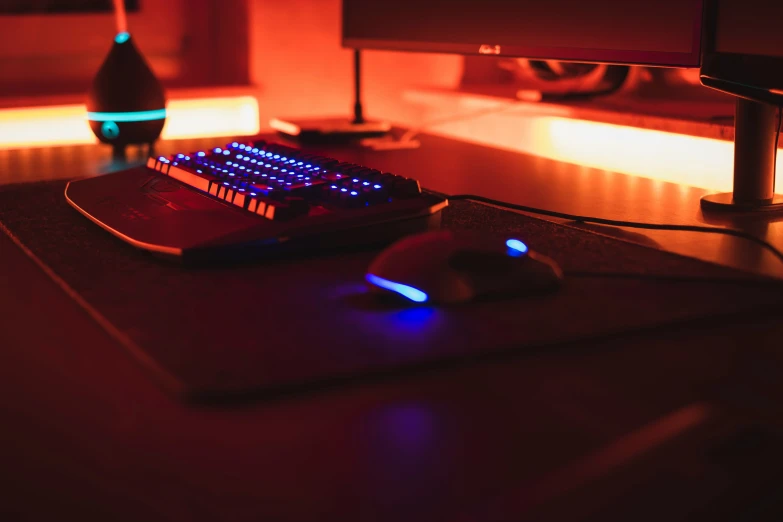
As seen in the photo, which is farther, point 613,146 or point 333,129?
point 333,129

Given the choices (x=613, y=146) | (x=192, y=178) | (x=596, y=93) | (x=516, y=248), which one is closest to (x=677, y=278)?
(x=516, y=248)

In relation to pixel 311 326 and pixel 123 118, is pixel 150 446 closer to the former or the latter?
pixel 311 326

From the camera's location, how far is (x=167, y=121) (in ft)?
6.77

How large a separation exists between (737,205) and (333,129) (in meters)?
0.79

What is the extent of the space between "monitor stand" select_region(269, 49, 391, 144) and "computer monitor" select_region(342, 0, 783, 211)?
8.5 inches

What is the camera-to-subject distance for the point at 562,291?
0.64 meters

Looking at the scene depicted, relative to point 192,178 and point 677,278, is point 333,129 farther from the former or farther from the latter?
point 677,278

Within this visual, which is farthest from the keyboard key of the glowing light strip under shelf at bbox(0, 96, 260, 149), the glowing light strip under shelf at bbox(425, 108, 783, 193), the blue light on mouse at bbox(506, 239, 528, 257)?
the glowing light strip under shelf at bbox(0, 96, 260, 149)

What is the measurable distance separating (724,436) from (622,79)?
3.60ft

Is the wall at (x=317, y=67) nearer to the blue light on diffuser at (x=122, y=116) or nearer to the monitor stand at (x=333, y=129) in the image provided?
the monitor stand at (x=333, y=129)

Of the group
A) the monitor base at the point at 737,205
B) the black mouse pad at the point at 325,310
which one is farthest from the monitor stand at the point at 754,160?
the black mouse pad at the point at 325,310

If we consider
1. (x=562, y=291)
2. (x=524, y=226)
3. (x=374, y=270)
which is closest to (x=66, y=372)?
(x=374, y=270)

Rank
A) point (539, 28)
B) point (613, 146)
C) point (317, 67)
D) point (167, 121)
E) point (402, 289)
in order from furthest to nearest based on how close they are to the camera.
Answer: point (317, 67)
point (167, 121)
point (613, 146)
point (539, 28)
point (402, 289)

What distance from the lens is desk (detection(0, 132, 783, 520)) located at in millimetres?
373
